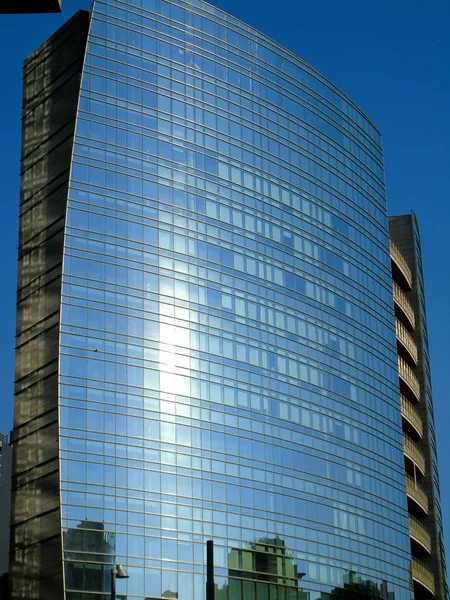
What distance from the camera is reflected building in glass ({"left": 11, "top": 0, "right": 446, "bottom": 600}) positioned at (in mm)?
63906

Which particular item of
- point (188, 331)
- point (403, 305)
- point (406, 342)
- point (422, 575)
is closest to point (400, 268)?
point (403, 305)

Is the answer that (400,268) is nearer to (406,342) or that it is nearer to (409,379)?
(406,342)

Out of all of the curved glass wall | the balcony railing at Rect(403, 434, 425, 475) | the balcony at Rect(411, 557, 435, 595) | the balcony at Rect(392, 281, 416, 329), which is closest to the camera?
the curved glass wall

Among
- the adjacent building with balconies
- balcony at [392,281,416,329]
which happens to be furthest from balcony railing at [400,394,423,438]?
balcony at [392,281,416,329]

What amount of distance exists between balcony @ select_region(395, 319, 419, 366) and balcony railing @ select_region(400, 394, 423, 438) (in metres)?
4.24

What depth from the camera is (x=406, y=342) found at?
324ft

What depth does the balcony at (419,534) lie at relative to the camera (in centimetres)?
9134

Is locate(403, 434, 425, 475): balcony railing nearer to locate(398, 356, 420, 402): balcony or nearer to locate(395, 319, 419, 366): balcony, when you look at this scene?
locate(398, 356, 420, 402): balcony

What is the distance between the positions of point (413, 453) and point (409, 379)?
23.6 feet

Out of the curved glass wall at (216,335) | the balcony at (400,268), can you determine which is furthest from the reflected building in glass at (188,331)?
the balcony at (400,268)

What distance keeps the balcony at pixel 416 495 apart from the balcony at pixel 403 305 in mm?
15334

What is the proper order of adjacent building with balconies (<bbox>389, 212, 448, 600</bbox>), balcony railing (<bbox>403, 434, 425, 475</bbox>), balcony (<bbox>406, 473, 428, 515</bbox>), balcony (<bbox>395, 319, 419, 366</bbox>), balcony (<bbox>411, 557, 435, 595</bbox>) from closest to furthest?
1. balcony (<bbox>411, 557, 435, 595</bbox>)
2. balcony (<bbox>406, 473, 428, 515</bbox>)
3. balcony railing (<bbox>403, 434, 425, 475</bbox>)
4. adjacent building with balconies (<bbox>389, 212, 448, 600</bbox>)
5. balcony (<bbox>395, 319, 419, 366</bbox>)

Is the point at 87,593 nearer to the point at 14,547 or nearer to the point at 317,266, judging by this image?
the point at 14,547

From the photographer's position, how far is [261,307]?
75.0 metres
